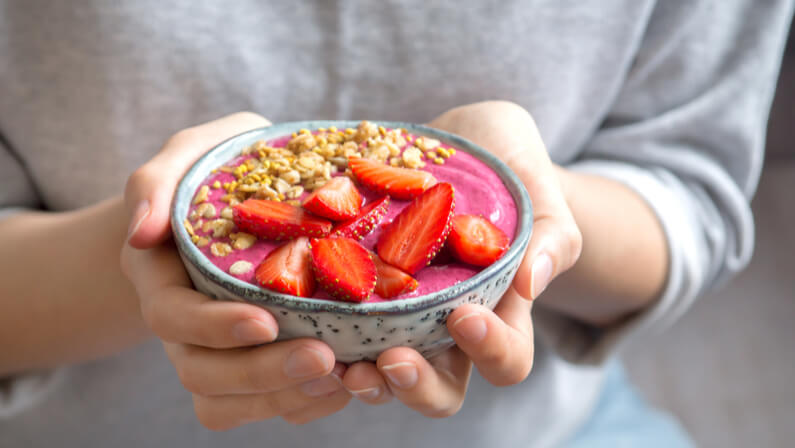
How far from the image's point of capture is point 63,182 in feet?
2.84

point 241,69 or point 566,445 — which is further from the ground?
point 241,69

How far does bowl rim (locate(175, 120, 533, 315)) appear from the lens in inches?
17.9

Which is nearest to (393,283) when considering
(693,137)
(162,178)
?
(162,178)

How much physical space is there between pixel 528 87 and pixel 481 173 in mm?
307

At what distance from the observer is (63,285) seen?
0.79 m

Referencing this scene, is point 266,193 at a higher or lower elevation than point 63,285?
higher

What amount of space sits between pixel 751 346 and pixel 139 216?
5.13 ft

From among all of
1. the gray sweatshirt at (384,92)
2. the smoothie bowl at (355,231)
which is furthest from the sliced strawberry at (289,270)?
the gray sweatshirt at (384,92)

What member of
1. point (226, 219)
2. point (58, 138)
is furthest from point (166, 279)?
point (58, 138)

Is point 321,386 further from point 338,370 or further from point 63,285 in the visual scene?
point 63,285

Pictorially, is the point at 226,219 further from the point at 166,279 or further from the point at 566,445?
the point at 566,445

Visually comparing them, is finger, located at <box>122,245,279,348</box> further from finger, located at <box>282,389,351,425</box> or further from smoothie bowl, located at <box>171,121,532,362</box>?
finger, located at <box>282,389,351,425</box>

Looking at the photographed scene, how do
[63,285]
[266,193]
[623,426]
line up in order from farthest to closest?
[623,426] → [63,285] → [266,193]

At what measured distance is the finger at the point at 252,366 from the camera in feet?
1.58
